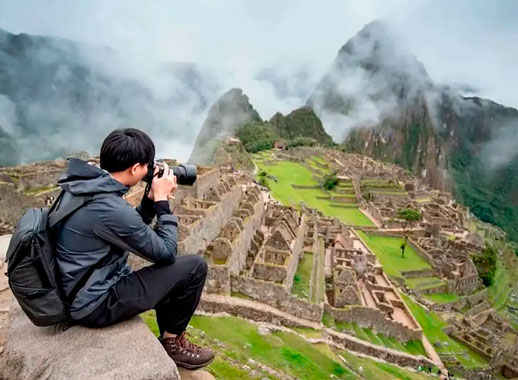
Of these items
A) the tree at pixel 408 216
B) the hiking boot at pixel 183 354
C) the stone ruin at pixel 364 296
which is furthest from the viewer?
the tree at pixel 408 216

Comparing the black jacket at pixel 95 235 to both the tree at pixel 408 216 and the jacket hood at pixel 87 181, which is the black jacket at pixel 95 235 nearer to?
the jacket hood at pixel 87 181

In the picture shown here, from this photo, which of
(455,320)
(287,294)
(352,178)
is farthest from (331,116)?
(287,294)

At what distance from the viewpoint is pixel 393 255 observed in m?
32.9

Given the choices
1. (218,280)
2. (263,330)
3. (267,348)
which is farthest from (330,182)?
(267,348)

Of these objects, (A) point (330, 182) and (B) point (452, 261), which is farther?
(A) point (330, 182)

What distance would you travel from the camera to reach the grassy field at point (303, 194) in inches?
1574

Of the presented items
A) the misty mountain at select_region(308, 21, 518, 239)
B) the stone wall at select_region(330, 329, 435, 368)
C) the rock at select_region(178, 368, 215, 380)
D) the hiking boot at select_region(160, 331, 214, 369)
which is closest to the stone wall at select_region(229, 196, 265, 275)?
the stone wall at select_region(330, 329, 435, 368)

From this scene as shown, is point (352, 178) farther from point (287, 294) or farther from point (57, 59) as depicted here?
point (287, 294)

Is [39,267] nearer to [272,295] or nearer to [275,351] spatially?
[275,351]

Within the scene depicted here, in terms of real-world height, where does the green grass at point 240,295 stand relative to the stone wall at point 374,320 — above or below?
above

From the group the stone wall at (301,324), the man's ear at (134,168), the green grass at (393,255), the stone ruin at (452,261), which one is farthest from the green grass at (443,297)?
the man's ear at (134,168)

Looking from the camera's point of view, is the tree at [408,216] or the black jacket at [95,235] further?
the tree at [408,216]

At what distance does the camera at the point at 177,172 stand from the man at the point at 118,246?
6 centimetres

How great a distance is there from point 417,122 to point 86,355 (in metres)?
157
